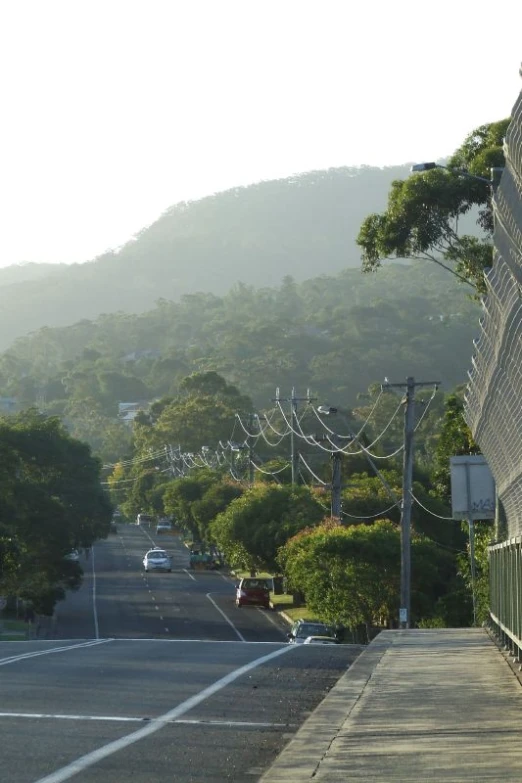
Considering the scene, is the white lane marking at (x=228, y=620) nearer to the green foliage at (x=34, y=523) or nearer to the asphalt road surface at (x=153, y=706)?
the green foliage at (x=34, y=523)

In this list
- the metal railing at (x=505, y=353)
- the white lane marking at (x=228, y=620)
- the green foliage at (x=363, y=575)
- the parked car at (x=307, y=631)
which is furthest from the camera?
the white lane marking at (x=228, y=620)

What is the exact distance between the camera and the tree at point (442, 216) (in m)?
37.6

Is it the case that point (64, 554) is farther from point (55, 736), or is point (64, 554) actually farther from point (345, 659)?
point (55, 736)

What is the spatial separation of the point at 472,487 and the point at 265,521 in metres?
33.5

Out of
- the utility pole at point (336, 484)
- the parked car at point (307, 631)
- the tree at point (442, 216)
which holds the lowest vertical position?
the parked car at point (307, 631)

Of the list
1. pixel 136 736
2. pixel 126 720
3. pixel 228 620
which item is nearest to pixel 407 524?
pixel 228 620

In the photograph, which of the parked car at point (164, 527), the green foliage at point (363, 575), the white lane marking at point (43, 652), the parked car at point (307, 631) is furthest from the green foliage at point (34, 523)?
the parked car at point (164, 527)

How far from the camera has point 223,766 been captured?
391 inches

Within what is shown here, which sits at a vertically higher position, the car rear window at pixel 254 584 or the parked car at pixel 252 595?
the car rear window at pixel 254 584

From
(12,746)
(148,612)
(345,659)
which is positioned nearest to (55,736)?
(12,746)

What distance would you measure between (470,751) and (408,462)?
31.9 m

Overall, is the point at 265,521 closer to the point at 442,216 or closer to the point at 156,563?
the point at 156,563

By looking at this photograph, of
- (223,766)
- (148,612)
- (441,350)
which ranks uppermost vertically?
(441,350)

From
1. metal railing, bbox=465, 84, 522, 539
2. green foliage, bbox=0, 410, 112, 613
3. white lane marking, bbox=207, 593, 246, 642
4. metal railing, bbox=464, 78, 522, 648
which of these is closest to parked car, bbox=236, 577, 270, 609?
white lane marking, bbox=207, 593, 246, 642
